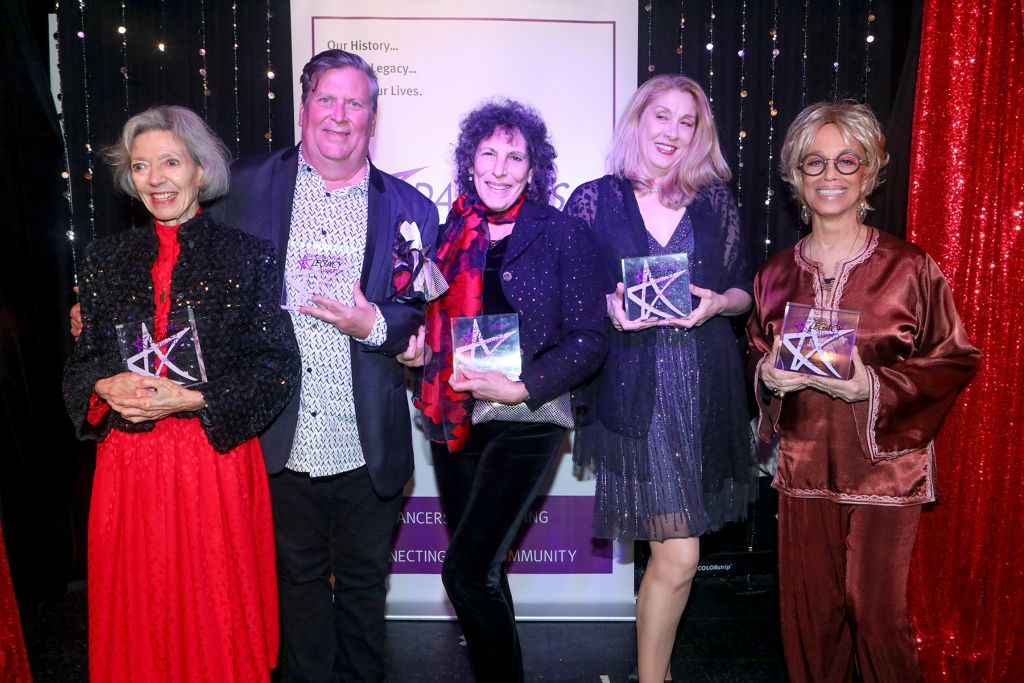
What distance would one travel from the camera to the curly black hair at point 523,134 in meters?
2.36

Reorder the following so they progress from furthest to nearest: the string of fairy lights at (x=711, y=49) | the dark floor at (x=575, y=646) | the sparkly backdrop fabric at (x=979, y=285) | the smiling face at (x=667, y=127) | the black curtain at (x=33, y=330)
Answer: the string of fairy lights at (x=711, y=49) → the black curtain at (x=33, y=330) → the dark floor at (x=575, y=646) → the sparkly backdrop fabric at (x=979, y=285) → the smiling face at (x=667, y=127)

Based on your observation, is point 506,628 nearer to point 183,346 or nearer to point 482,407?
point 482,407

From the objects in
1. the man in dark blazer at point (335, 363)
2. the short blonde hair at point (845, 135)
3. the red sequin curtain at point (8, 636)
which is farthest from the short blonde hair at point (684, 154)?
the red sequin curtain at point (8, 636)

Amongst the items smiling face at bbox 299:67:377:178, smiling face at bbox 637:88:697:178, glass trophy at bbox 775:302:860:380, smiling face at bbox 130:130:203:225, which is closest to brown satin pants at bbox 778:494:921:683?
glass trophy at bbox 775:302:860:380

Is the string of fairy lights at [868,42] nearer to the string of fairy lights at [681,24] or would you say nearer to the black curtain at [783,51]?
the black curtain at [783,51]

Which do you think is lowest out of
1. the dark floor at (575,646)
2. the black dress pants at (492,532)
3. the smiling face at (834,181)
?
the dark floor at (575,646)

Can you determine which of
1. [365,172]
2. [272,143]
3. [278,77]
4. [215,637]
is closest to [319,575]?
[215,637]

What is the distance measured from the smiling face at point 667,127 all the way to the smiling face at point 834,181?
Answer: 15.8 inches

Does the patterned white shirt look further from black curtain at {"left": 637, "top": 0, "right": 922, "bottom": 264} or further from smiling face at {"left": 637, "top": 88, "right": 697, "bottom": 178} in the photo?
black curtain at {"left": 637, "top": 0, "right": 922, "bottom": 264}

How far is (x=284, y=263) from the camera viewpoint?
2.37 meters

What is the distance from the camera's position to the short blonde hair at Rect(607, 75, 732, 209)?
2.48 metres

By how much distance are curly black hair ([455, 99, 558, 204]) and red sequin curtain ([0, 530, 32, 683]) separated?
6.29 feet

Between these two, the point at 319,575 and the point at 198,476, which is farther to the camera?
the point at 319,575

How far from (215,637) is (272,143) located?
7.50 feet
